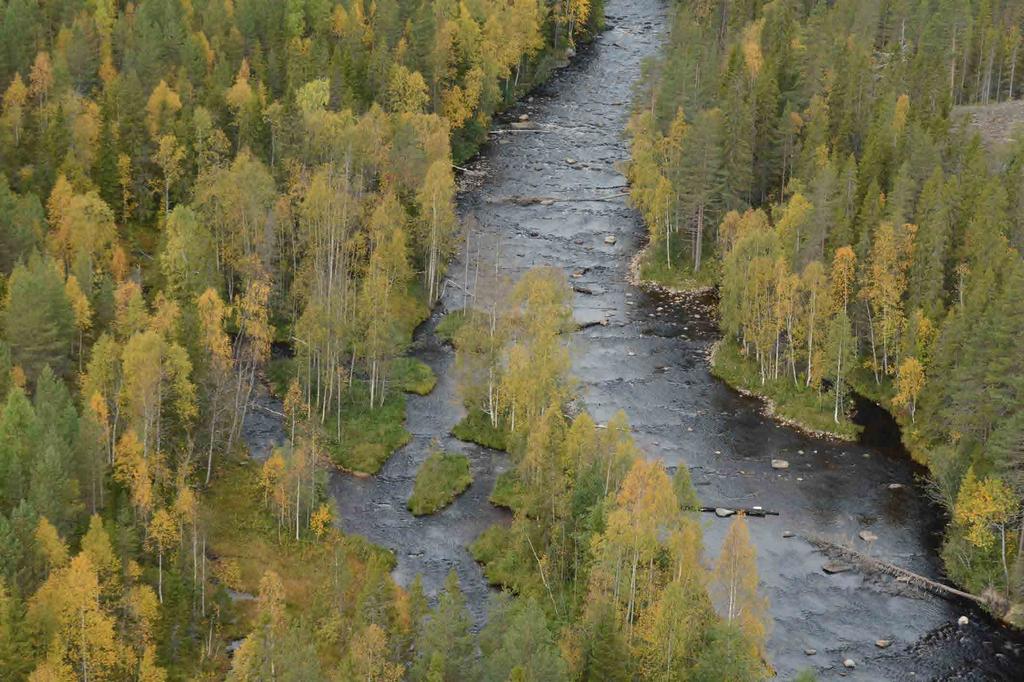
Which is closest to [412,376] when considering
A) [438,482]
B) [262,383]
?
[262,383]

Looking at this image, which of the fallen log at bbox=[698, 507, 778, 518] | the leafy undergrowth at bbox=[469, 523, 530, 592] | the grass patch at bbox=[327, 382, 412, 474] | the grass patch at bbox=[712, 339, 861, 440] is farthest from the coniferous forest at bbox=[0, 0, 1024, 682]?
the fallen log at bbox=[698, 507, 778, 518]

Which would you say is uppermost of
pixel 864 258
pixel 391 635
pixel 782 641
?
pixel 864 258

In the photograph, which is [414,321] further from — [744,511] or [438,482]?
[744,511]

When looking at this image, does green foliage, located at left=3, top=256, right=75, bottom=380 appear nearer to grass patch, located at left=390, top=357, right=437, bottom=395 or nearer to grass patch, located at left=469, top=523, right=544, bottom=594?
grass patch, located at left=390, top=357, right=437, bottom=395

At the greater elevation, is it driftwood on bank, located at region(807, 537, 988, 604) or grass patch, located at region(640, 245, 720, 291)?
grass patch, located at region(640, 245, 720, 291)

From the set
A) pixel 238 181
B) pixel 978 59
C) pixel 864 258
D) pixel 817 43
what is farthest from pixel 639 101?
pixel 238 181

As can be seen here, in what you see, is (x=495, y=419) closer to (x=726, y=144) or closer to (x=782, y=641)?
(x=782, y=641)
